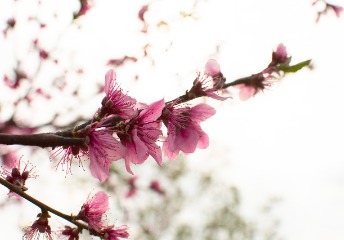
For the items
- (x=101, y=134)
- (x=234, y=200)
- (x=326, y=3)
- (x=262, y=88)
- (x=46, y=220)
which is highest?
(x=234, y=200)

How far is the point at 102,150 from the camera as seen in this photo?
142 centimetres

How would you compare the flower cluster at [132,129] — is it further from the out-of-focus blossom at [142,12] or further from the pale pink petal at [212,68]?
the out-of-focus blossom at [142,12]

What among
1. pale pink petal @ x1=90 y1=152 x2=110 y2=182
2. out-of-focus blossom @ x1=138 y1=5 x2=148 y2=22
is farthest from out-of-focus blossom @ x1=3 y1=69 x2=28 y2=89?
pale pink petal @ x1=90 y1=152 x2=110 y2=182

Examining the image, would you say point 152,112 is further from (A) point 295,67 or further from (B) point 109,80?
(A) point 295,67

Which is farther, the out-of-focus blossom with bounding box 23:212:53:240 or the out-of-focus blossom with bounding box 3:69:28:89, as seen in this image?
the out-of-focus blossom with bounding box 3:69:28:89

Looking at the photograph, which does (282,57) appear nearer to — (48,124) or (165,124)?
(165,124)

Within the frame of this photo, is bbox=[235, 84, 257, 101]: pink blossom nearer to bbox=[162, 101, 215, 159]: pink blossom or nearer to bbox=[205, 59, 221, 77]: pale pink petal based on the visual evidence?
bbox=[205, 59, 221, 77]: pale pink petal

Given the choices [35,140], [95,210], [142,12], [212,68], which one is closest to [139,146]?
[35,140]

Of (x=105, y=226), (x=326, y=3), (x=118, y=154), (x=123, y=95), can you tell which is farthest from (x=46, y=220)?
(x=326, y=3)

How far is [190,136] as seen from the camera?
167cm

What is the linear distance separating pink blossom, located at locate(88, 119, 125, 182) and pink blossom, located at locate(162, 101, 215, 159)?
23 cm

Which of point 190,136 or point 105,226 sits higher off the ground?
point 190,136

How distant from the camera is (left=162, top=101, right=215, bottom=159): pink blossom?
5.28 ft

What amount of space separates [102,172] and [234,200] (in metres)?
13.5
